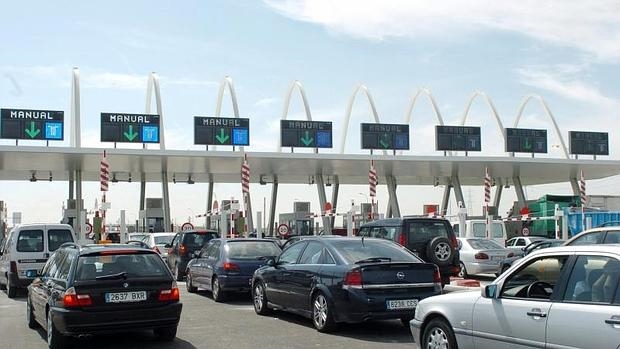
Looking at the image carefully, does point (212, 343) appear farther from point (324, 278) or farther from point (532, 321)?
point (532, 321)

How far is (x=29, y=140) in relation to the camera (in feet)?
114

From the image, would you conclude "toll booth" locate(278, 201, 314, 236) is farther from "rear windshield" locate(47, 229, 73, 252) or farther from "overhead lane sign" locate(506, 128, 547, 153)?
"rear windshield" locate(47, 229, 73, 252)

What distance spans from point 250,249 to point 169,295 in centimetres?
602

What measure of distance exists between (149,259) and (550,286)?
553cm

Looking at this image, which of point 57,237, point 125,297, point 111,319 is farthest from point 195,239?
point 111,319

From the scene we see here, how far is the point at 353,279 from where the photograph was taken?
9797 mm

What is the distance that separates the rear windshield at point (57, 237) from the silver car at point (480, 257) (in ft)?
35.9

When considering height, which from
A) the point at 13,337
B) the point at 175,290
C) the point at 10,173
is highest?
the point at 10,173

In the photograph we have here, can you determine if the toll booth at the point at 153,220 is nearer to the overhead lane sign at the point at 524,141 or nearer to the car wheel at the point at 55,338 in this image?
the overhead lane sign at the point at 524,141

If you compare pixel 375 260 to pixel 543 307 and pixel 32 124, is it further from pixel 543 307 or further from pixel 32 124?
pixel 32 124

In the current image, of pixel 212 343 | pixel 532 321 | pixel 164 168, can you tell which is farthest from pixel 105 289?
pixel 164 168

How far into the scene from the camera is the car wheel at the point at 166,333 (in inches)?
378

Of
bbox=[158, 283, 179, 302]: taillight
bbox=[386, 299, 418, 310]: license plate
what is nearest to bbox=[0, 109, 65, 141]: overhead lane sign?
bbox=[158, 283, 179, 302]: taillight

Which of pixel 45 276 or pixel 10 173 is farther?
pixel 10 173
